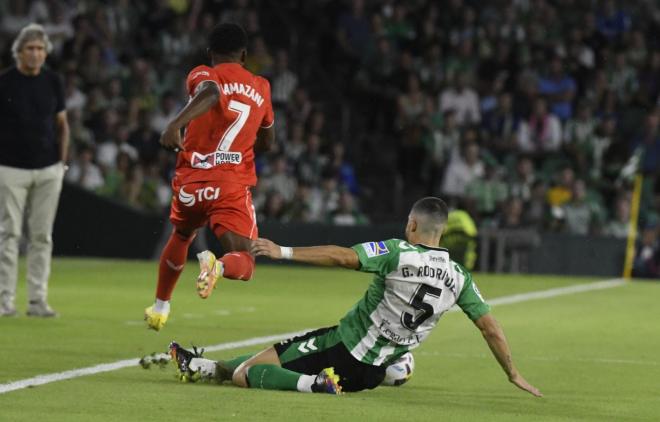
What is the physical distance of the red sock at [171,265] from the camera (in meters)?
10.7

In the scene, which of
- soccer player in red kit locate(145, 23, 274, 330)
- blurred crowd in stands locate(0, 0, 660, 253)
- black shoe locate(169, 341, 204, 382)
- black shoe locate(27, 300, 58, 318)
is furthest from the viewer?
blurred crowd in stands locate(0, 0, 660, 253)

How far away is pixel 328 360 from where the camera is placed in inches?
338

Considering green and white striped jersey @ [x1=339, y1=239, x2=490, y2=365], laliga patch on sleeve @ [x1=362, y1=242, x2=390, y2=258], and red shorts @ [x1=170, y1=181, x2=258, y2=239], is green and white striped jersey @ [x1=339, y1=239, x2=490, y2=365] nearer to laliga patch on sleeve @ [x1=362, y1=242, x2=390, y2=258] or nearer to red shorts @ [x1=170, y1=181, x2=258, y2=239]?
laliga patch on sleeve @ [x1=362, y1=242, x2=390, y2=258]

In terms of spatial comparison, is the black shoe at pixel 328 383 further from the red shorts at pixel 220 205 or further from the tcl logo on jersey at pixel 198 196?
the tcl logo on jersey at pixel 198 196

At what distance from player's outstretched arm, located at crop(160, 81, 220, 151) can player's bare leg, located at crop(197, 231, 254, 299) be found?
76 cm

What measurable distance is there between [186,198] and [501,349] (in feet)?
9.25

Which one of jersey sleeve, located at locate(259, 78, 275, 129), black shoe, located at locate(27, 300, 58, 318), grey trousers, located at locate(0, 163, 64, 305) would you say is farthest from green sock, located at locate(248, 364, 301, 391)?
black shoe, located at locate(27, 300, 58, 318)

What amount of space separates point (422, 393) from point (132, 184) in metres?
15.3

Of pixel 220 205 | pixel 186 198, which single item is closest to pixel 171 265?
pixel 186 198

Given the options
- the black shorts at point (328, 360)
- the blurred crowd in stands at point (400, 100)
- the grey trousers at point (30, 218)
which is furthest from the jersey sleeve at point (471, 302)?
the blurred crowd in stands at point (400, 100)

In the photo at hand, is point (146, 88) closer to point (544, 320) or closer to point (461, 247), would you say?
point (461, 247)

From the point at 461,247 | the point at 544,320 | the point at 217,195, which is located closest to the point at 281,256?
the point at 217,195

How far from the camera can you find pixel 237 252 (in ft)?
31.1

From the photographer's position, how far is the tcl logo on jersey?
10.1 m
